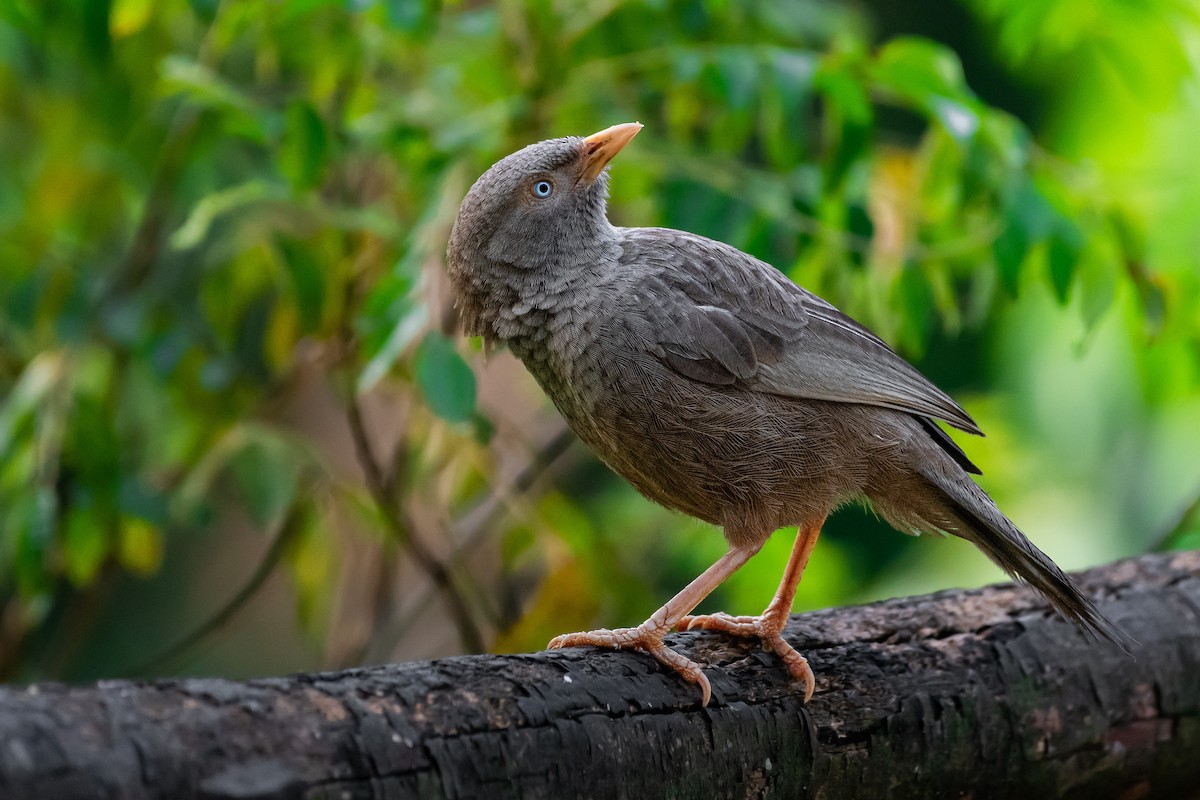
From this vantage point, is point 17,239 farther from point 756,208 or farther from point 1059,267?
point 1059,267

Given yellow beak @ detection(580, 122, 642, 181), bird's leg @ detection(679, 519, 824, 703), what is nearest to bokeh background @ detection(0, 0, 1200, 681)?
yellow beak @ detection(580, 122, 642, 181)

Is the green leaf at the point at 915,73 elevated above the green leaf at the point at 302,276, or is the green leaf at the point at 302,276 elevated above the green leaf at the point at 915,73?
the green leaf at the point at 915,73

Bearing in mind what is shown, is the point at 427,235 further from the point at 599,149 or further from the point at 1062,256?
the point at 1062,256

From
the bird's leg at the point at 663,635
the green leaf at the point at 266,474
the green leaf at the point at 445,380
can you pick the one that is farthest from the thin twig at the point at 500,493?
Answer: the bird's leg at the point at 663,635

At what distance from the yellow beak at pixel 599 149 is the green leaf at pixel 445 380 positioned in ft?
2.14

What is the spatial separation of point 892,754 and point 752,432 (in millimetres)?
907

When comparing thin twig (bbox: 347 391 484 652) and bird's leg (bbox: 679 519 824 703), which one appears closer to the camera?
bird's leg (bbox: 679 519 824 703)

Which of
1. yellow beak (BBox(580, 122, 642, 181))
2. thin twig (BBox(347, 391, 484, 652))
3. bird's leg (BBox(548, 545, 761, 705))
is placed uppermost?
yellow beak (BBox(580, 122, 642, 181))

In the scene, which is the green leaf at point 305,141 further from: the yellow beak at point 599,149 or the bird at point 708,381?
the yellow beak at point 599,149

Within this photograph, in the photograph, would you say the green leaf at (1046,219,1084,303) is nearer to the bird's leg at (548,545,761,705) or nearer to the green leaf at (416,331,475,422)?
the bird's leg at (548,545,761,705)

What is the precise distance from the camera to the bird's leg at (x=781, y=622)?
10.5ft

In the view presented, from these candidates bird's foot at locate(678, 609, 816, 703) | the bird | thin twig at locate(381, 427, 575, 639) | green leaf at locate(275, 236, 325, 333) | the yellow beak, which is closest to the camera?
bird's foot at locate(678, 609, 816, 703)

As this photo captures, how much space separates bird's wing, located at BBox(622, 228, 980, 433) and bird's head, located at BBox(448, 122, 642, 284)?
0.16m

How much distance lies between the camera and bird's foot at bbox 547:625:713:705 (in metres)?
3.03
